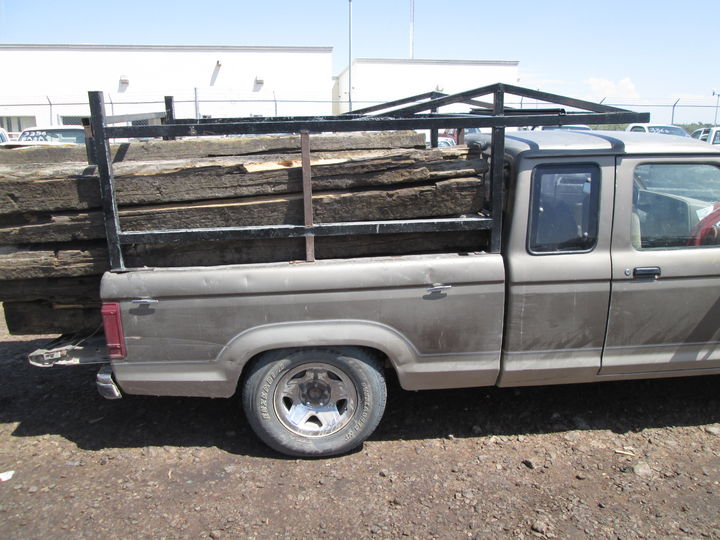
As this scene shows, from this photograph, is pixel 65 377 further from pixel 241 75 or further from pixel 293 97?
pixel 241 75

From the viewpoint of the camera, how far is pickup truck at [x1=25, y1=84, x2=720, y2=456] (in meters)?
3.02

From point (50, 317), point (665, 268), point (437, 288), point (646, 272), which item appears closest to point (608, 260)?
point (646, 272)

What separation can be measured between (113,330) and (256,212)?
1.00 meters

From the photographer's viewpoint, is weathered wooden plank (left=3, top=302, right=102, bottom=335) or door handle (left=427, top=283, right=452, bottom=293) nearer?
door handle (left=427, top=283, right=452, bottom=293)

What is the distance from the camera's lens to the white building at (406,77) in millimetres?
31031

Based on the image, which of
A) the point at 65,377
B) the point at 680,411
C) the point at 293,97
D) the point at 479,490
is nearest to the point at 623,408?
the point at 680,411

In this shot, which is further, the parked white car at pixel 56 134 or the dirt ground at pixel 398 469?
the parked white car at pixel 56 134

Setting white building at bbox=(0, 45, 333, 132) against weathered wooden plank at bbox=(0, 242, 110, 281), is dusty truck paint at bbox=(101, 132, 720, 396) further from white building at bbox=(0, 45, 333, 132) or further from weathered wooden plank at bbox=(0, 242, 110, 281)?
white building at bbox=(0, 45, 333, 132)

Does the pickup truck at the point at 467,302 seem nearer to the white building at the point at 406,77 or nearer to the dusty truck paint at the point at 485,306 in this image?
the dusty truck paint at the point at 485,306

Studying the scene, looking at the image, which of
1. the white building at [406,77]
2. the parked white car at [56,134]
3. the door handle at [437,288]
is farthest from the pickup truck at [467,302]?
the white building at [406,77]

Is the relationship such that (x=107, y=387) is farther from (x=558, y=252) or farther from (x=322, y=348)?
(x=558, y=252)

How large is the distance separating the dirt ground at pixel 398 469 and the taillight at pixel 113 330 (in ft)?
2.33

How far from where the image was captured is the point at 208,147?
3.30 m

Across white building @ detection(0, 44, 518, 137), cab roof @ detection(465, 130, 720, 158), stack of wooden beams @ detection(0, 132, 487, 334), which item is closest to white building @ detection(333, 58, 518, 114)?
white building @ detection(0, 44, 518, 137)
